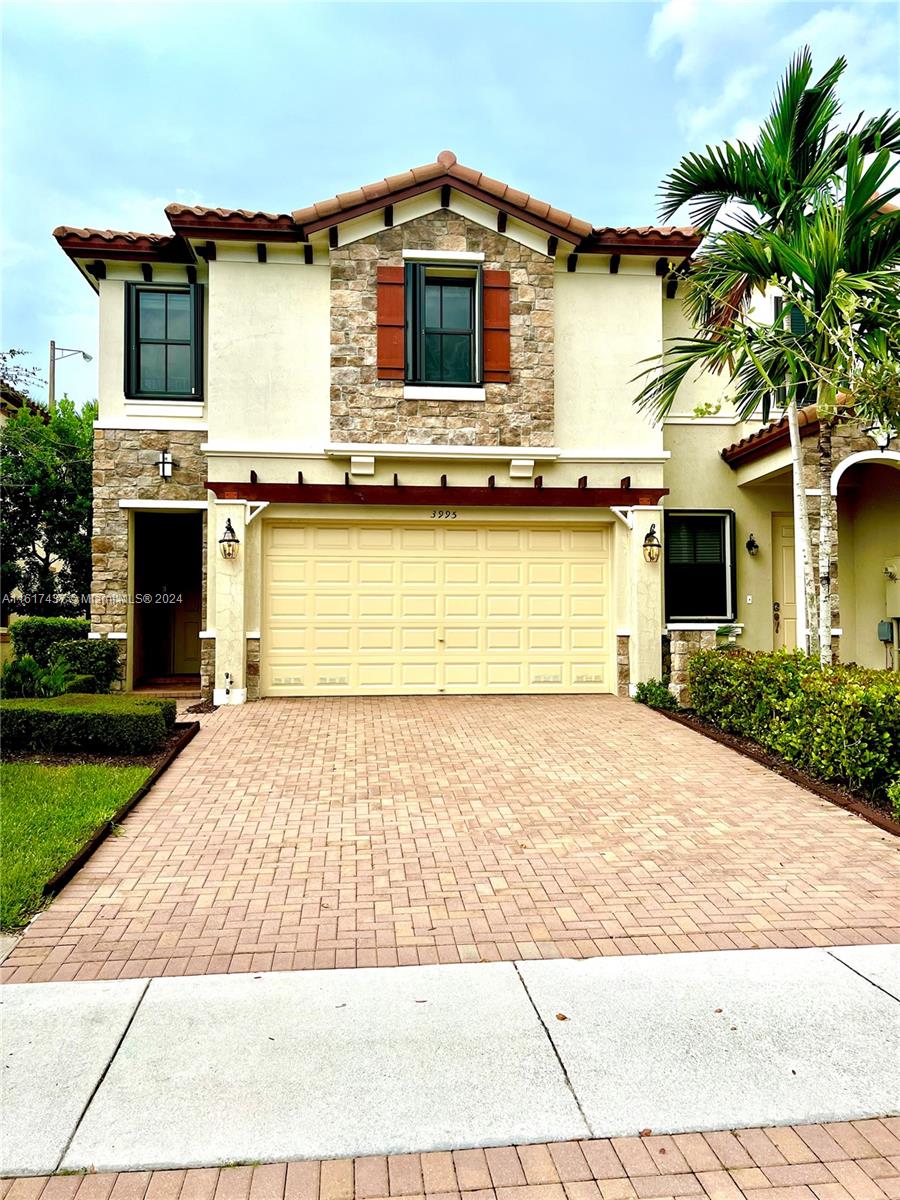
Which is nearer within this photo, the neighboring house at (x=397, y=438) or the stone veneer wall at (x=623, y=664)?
the neighboring house at (x=397, y=438)

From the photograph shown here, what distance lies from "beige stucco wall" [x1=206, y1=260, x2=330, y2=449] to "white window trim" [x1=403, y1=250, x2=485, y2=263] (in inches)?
51.6

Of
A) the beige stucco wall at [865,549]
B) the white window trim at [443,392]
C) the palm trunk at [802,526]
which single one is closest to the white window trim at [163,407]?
the white window trim at [443,392]

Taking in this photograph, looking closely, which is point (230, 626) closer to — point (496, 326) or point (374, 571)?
point (374, 571)

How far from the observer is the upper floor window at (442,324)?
11.6m

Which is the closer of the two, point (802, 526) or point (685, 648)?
point (802, 526)

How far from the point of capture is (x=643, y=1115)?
2691 mm

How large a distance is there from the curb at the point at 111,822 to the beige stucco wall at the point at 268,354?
4726mm

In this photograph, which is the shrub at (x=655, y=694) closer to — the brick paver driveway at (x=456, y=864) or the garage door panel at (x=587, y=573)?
the garage door panel at (x=587, y=573)

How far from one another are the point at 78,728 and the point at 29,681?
2676 millimetres

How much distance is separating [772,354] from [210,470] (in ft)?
25.2

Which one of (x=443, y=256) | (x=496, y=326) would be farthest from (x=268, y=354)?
(x=496, y=326)

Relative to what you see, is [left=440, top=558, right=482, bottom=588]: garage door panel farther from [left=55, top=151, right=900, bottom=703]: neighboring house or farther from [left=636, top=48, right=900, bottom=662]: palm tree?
[left=636, top=48, right=900, bottom=662]: palm tree

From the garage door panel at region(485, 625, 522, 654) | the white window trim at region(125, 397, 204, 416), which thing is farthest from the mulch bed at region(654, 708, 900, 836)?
the white window trim at region(125, 397, 204, 416)

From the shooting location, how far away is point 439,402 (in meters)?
11.6
